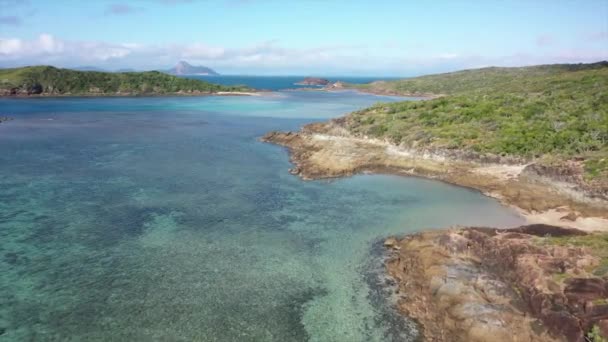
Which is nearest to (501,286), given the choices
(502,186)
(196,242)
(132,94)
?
(196,242)

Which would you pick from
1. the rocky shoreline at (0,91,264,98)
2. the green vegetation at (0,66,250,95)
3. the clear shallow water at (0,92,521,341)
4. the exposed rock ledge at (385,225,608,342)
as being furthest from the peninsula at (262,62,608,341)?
the green vegetation at (0,66,250,95)

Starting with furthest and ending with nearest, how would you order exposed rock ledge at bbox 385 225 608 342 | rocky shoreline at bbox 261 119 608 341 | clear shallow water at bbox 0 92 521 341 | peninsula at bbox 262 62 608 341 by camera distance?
clear shallow water at bbox 0 92 521 341, peninsula at bbox 262 62 608 341, rocky shoreline at bbox 261 119 608 341, exposed rock ledge at bbox 385 225 608 342

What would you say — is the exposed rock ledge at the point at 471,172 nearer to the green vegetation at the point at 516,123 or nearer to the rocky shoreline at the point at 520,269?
the rocky shoreline at the point at 520,269

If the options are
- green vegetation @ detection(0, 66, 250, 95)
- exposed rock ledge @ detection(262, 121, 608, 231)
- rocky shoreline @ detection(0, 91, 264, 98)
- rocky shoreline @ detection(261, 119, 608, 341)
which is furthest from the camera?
green vegetation @ detection(0, 66, 250, 95)

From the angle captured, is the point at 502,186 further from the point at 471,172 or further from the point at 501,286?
the point at 501,286

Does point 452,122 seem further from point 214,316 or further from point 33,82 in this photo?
point 33,82

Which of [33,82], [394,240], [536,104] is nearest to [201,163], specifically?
[394,240]

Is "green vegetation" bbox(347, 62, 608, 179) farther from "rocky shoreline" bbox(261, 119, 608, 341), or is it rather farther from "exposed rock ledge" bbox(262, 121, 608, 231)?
"rocky shoreline" bbox(261, 119, 608, 341)
